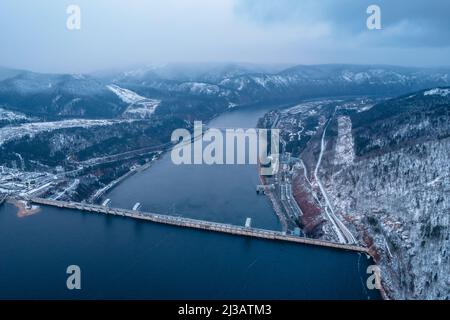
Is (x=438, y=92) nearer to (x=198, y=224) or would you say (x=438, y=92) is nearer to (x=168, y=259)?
(x=198, y=224)

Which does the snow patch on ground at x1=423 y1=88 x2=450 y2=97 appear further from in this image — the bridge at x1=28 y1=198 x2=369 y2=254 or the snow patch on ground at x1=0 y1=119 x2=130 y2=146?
the snow patch on ground at x1=0 y1=119 x2=130 y2=146

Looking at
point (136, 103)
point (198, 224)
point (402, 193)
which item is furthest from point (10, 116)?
point (402, 193)

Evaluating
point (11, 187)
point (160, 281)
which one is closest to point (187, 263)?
point (160, 281)

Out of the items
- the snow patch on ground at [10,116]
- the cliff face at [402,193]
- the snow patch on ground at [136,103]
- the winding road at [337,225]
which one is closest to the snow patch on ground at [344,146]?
the cliff face at [402,193]

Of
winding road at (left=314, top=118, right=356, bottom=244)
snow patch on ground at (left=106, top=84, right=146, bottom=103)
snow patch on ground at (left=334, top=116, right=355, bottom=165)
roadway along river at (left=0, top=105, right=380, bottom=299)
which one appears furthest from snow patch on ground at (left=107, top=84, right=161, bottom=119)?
winding road at (left=314, top=118, right=356, bottom=244)
